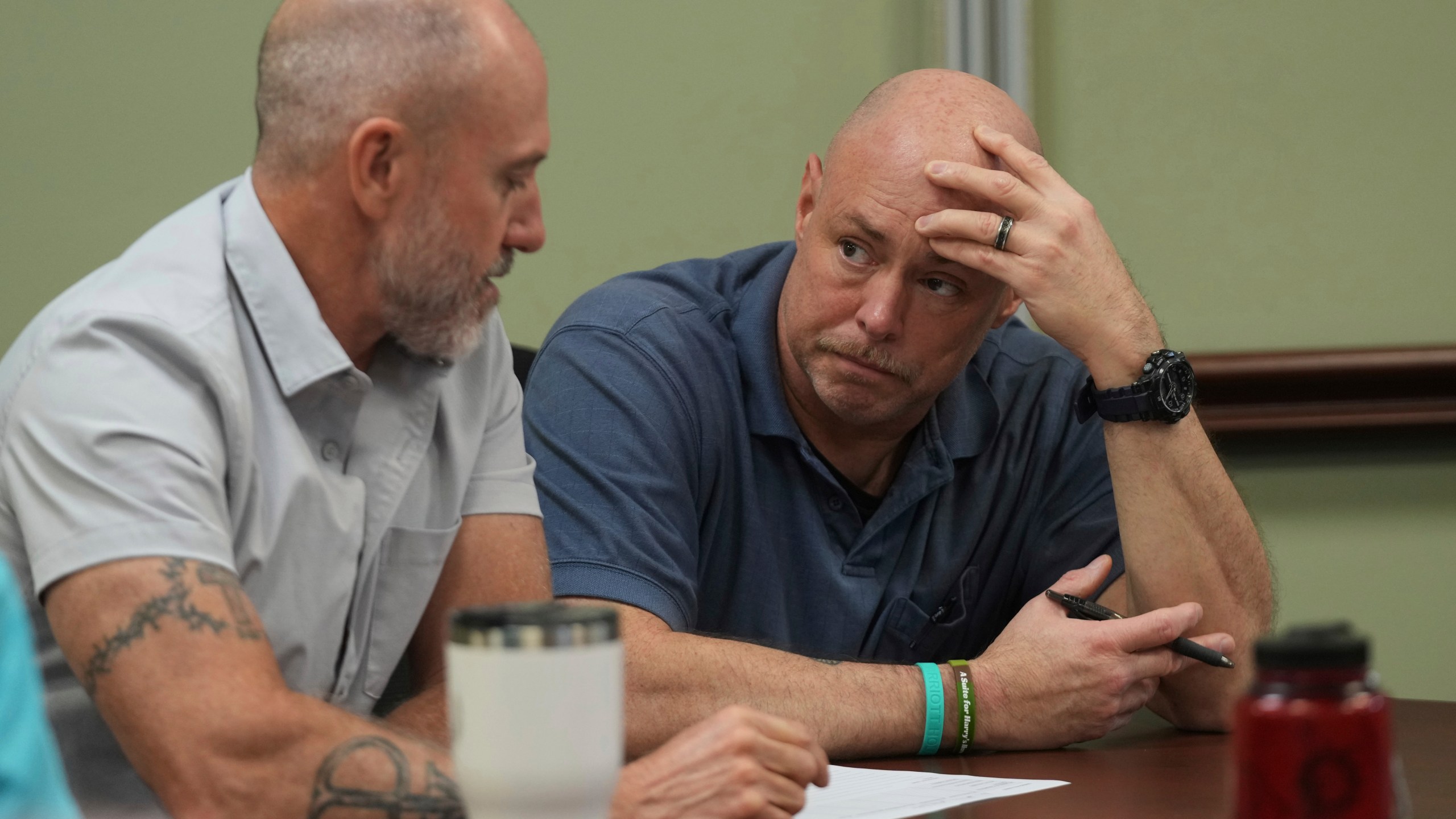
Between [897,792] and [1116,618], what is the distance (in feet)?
1.51

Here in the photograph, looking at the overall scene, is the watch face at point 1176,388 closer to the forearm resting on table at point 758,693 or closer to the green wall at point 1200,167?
the forearm resting on table at point 758,693

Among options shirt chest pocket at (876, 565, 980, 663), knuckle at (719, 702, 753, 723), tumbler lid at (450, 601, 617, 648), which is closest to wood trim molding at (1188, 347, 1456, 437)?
shirt chest pocket at (876, 565, 980, 663)

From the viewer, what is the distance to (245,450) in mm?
1046

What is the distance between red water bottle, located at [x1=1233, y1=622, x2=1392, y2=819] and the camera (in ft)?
1.86

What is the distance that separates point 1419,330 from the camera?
229 cm

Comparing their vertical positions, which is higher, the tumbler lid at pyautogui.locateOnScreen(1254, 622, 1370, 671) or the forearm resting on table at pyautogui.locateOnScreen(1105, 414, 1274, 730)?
the tumbler lid at pyautogui.locateOnScreen(1254, 622, 1370, 671)

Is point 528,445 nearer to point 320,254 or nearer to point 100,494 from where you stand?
point 320,254

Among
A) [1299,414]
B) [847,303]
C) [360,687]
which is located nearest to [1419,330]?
[1299,414]

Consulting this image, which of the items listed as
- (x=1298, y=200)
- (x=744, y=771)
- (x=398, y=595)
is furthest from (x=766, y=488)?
(x=1298, y=200)

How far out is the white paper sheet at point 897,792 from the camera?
0.99 m

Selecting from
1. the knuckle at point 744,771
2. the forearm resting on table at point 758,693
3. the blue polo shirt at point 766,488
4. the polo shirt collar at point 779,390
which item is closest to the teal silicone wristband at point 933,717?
the forearm resting on table at point 758,693

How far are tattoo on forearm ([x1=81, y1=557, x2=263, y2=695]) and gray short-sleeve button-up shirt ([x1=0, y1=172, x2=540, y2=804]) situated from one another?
0.02 metres

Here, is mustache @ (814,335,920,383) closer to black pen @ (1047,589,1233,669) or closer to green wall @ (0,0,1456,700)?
black pen @ (1047,589,1233,669)

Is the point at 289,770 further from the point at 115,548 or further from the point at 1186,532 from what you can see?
the point at 1186,532
